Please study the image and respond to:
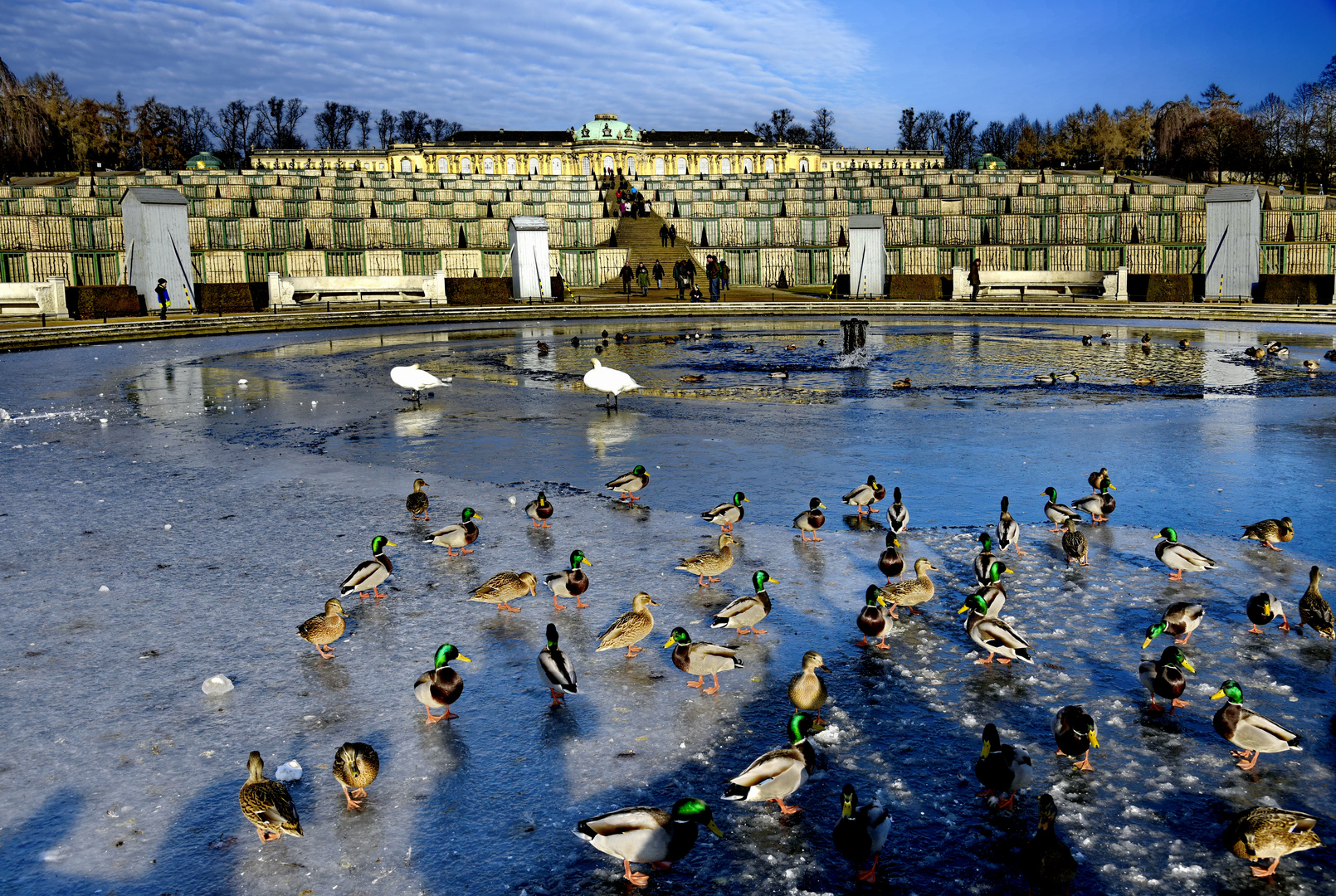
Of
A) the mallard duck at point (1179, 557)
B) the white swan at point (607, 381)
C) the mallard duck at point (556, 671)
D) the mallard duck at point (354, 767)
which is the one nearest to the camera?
the mallard duck at point (354, 767)

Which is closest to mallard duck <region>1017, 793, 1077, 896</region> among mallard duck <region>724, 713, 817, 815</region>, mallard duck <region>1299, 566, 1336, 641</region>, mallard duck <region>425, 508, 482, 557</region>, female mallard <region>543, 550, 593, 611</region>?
mallard duck <region>724, 713, 817, 815</region>

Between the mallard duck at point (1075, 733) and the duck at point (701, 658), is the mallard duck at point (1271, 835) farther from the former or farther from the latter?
the duck at point (701, 658)

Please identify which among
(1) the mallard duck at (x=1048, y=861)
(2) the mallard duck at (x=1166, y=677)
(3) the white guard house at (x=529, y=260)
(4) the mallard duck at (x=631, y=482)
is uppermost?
(3) the white guard house at (x=529, y=260)

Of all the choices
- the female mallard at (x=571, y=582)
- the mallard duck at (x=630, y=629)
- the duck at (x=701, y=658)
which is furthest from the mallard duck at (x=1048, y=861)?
the female mallard at (x=571, y=582)

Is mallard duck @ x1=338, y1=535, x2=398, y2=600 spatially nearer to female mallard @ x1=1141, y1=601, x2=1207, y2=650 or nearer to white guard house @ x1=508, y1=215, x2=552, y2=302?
female mallard @ x1=1141, y1=601, x2=1207, y2=650

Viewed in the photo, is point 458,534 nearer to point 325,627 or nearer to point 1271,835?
point 325,627

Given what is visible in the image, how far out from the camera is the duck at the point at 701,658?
603cm

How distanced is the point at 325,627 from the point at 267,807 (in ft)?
7.20

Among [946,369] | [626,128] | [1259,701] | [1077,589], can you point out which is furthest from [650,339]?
[626,128]

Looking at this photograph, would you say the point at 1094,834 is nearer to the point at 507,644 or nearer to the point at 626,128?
the point at 507,644

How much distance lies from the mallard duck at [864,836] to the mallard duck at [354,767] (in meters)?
2.30

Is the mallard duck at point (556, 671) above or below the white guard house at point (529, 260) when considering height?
below

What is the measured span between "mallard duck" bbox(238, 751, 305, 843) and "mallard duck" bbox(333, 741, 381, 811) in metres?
0.27

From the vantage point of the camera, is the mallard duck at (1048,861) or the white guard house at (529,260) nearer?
the mallard duck at (1048,861)
